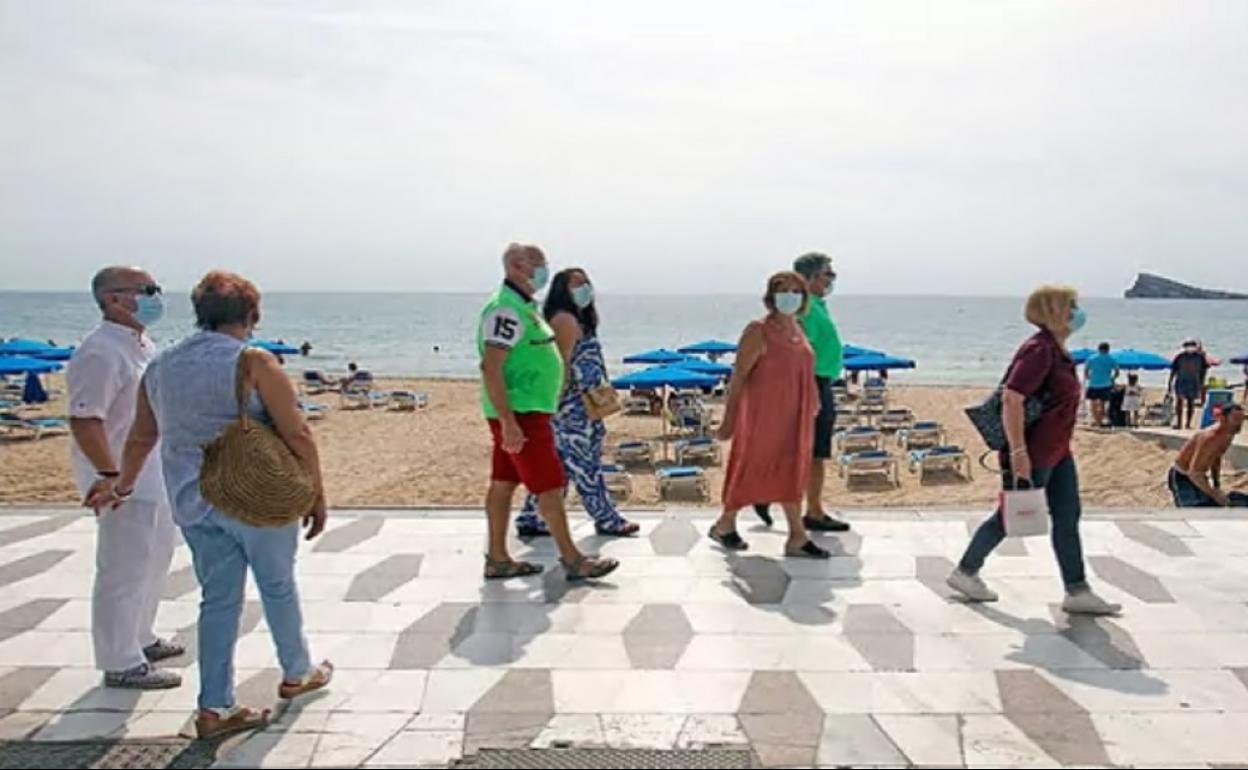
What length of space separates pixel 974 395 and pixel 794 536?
994 inches

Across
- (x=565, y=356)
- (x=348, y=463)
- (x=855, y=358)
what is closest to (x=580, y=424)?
(x=565, y=356)

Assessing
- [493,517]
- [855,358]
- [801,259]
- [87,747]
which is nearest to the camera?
[87,747]

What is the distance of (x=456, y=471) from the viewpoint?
1430 cm

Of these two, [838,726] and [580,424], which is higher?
[580,424]

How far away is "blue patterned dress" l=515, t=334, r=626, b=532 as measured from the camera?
5.95 meters

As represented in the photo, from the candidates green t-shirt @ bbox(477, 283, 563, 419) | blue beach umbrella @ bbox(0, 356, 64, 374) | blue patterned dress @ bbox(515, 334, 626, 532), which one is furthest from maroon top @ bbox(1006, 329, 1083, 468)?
blue beach umbrella @ bbox(0, 356, 64, 374)

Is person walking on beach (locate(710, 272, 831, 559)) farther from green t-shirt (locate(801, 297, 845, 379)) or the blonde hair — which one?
the blonde hair

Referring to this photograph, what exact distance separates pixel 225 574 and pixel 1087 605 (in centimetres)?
344

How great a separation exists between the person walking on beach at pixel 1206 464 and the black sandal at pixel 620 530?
13.4ft

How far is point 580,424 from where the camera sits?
6.11m

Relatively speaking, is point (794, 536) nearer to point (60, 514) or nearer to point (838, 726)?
point (838, 726)

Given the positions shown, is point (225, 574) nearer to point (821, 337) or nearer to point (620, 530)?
point (620, 530)

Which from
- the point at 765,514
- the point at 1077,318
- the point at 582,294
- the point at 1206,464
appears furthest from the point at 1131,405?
the point at 582,294

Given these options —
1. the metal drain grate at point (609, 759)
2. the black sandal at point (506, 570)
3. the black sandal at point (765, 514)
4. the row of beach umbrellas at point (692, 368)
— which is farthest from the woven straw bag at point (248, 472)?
the row of beach umbrellas at point (692, 368)
